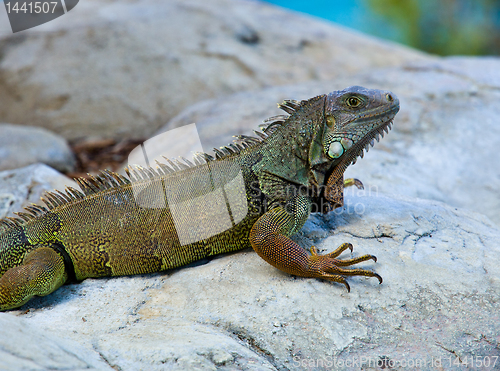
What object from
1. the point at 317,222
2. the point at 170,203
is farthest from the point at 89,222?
the point at 317,222

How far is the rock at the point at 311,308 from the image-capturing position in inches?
109

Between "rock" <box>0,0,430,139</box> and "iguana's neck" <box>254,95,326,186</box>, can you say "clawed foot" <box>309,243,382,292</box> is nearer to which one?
"iguana's neck" <box>254,95,326,186</box>

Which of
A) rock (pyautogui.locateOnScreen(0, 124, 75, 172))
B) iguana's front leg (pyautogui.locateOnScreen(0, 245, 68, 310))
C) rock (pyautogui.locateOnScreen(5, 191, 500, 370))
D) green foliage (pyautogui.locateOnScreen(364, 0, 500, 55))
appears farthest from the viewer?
green foliage (pyautogui.locateOnScreen(364, 0, 500, 55))

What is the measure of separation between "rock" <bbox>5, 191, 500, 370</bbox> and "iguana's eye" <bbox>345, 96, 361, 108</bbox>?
114 centimetres

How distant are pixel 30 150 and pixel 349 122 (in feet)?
20.7

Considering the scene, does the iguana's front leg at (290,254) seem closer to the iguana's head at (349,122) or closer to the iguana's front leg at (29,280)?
the iguana's head at (349,122)

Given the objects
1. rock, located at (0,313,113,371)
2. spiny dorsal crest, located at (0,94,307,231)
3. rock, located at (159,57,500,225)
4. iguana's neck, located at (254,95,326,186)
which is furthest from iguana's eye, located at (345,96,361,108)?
rock, located at (0,313,113,371)

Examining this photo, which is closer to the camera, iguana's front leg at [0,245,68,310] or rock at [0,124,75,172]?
iguana's front leg at [0,245,68,310]

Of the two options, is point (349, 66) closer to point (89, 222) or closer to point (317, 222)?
point (317, 222)

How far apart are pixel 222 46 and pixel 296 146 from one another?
25.0ft

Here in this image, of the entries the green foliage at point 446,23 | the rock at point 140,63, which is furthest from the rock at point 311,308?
the green foliage at point 446,23

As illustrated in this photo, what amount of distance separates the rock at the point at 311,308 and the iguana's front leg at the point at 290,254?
0.34ft

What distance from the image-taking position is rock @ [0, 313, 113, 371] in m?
2.09

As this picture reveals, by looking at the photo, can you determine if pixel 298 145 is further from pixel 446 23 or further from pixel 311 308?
pixel 446 23
